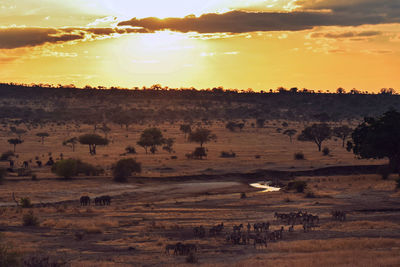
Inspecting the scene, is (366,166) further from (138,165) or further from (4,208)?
(4,208)

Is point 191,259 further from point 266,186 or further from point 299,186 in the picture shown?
point 266,186

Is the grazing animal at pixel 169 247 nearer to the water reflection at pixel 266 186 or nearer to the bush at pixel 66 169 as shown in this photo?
the water reflection at pixel 266 186

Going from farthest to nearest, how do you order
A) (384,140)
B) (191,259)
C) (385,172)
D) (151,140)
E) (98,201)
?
(151,140), (385,172), (384,140), (98,201), (191,259)

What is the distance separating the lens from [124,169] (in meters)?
66.9

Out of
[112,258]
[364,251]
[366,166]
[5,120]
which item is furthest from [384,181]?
[5,120]

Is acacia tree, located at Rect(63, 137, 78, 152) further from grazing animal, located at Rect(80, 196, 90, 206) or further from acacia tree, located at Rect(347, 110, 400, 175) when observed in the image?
acacia tree, located at Rect(347, 110, 400, 175)

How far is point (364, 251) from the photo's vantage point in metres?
27.4

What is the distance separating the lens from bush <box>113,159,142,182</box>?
66.0 m

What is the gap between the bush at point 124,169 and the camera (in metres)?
66.0

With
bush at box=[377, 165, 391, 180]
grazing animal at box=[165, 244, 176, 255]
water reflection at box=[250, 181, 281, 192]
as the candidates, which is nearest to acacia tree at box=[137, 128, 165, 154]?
water reflection at box=[250, 181, 281, 192]

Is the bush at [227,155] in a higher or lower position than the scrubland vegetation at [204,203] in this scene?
lower

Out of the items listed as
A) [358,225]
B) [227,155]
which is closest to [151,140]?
[227,155]

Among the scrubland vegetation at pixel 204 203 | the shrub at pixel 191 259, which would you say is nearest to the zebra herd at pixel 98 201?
the scrubland vegetation at pixel 204 203

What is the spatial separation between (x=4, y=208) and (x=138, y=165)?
2536cm
